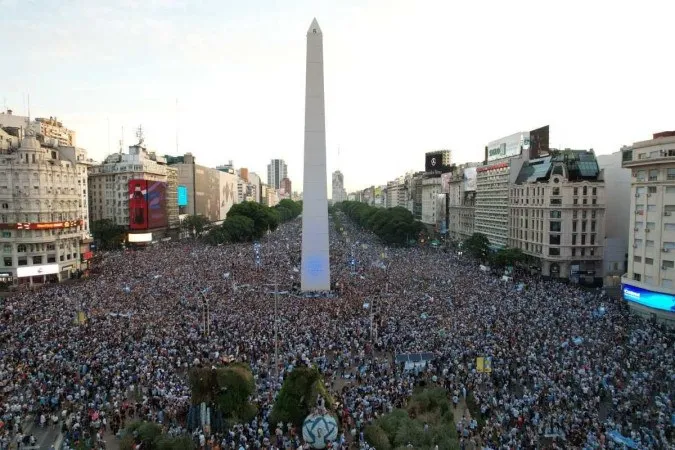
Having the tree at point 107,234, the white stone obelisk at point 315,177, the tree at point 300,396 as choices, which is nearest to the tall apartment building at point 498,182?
the white stone obelisk at point 315,177

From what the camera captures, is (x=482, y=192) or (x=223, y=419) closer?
(x=223, y=419)

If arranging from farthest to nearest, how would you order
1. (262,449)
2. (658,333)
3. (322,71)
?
(322,71), (658,333), (262,449)

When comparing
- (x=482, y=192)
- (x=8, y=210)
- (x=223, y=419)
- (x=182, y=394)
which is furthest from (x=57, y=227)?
(x=482, y=192)

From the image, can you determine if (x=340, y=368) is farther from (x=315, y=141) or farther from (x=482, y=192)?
(x=482, y=192)

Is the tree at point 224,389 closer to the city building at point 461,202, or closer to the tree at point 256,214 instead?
the city building at point 461,202

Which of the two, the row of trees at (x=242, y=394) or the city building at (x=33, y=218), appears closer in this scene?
the row of trees at (x=242, y=394)

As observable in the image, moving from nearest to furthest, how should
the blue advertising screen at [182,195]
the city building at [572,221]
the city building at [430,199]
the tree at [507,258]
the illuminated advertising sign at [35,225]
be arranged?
the illuminated advertising sign at [35,225]
the tree at [507,258]
the city building at [572,221]
the city building at [430,199]
the blue advertising screen at [182,195]
